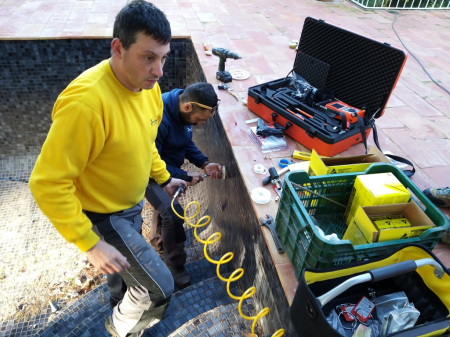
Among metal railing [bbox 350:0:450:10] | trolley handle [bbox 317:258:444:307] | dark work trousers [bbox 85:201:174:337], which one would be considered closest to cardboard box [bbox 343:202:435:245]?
Answer: trolley handle [bbox 317:258:444:307]

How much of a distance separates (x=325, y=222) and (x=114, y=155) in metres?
1.20

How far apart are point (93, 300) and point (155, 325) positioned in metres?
0.71

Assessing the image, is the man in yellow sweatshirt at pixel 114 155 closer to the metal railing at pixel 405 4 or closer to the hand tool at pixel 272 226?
the hand tool at pixel 272 226

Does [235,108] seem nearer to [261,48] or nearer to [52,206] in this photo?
[261,48]

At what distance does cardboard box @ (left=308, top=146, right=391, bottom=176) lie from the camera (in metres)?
1.73

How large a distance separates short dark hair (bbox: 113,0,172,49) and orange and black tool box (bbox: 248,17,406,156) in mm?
1426

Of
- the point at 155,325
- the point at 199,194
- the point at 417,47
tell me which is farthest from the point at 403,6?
the point at 155,325

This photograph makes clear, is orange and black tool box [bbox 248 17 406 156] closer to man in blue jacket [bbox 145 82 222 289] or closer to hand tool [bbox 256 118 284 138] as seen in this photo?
hand tool [bbox 256 118 284 138]

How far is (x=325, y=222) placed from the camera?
71.1 inches

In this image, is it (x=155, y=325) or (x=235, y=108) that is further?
(x=235, y=108)

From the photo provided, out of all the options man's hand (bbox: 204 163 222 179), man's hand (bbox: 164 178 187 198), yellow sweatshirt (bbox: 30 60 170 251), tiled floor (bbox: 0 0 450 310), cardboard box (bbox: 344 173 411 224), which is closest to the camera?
yellow sweatshirt (bbox: 30 60 170 251)

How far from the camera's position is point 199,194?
3.66 metres

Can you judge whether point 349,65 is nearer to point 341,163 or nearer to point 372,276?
point 341,163

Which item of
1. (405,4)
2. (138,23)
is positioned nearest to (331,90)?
(138,23)
